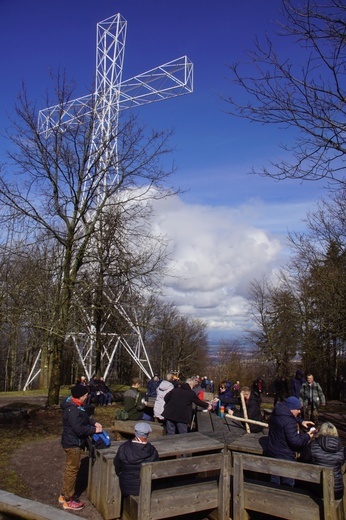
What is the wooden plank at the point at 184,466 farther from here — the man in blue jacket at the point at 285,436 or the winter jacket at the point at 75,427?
the winter jacket at the point at 75,427

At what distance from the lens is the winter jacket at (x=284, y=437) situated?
17.9 feet

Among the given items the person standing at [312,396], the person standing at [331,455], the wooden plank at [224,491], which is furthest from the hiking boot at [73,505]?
the person standing at [312,396]

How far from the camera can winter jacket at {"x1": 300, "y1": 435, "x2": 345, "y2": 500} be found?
4.88 meters

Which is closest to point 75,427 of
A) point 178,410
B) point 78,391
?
point 78,391

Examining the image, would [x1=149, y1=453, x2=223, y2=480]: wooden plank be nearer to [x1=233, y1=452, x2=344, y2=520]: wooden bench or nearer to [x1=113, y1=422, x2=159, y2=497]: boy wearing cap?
[x1=233, y1=452, x2=344, y2=520]: wooden bench

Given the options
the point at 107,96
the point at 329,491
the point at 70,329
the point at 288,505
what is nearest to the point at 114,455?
the point at 288,505

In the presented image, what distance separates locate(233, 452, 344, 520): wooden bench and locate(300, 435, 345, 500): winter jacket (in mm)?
181

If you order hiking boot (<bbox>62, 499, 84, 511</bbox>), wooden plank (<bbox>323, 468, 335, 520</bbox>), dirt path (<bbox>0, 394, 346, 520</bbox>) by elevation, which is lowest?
dirt path (<bbox>0, 394, 346, 520</bbox>)

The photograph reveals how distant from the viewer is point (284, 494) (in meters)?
4.91

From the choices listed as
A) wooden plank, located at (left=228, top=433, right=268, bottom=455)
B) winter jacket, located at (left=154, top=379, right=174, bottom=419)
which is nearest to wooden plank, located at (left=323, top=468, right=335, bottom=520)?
wooden plank, located at (left=228, top=433, right=268, bottom=455)

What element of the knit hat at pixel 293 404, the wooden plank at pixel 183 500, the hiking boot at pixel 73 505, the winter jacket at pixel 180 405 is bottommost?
the hiking boot at pixel 73 505

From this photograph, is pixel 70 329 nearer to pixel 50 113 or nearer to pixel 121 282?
pixel 121 282

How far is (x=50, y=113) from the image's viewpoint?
1477 centimetres

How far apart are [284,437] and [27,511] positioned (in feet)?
9.83
